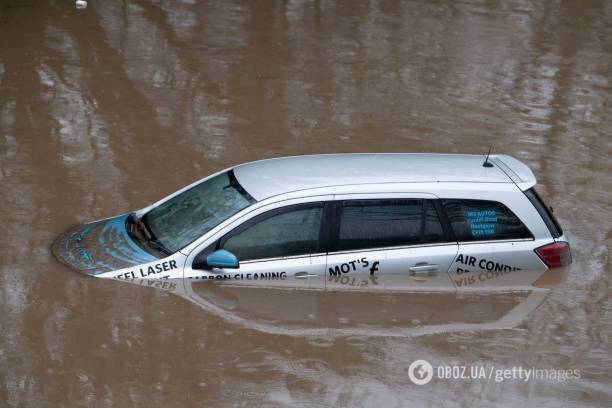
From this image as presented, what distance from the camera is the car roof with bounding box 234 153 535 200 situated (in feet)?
27.0

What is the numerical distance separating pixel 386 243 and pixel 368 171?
72cm

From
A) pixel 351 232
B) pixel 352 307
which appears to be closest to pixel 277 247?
pixel 351 232

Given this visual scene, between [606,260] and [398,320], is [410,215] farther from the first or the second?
[606,260]

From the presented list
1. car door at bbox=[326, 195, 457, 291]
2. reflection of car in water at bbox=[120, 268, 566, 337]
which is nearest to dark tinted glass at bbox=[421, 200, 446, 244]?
car door at bbox=[326, 195, 457, 291]

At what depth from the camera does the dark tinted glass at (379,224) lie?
8117 mm

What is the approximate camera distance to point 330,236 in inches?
319

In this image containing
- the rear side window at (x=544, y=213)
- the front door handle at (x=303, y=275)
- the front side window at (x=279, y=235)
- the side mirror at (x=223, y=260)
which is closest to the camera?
the side mirror at (x=223, y=260)

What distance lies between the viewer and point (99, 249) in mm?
8602

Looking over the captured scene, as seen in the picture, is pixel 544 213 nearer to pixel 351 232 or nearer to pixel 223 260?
pixel 351 232

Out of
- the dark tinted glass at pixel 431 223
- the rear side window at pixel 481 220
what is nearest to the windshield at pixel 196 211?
the dark tinted glass at pixel 431 223

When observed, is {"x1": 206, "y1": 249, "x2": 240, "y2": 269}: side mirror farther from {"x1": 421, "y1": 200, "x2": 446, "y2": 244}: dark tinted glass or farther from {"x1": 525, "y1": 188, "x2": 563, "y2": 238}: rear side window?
{"x1": 525, "y1": 188, "x2": 563, "y2": 238}: rear side window

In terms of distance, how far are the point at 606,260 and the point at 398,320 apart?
8.89 ft

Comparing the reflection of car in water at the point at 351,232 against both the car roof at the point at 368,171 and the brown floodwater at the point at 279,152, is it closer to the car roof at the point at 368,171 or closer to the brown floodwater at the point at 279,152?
the car roof at the point at 368,171

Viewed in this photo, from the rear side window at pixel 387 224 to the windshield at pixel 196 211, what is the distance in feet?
2.92
